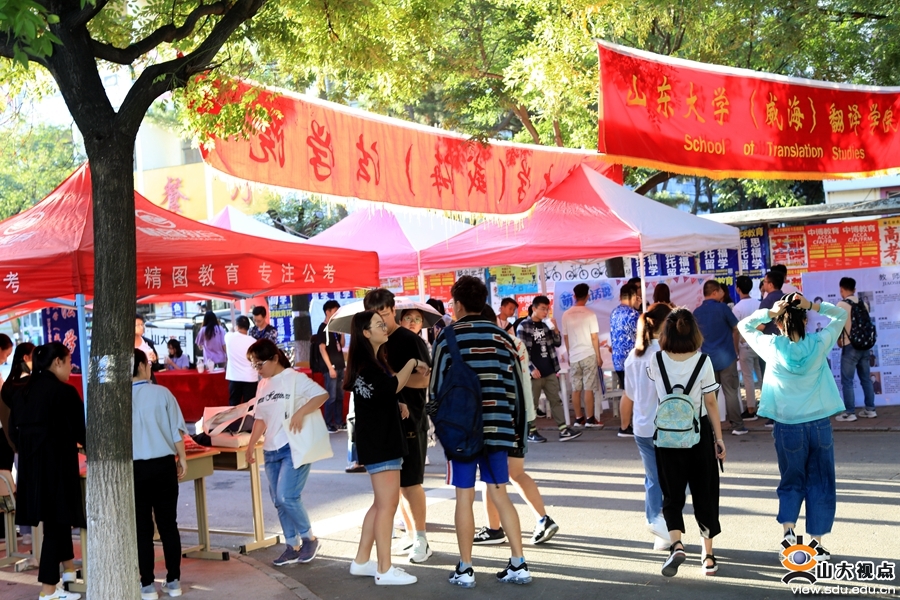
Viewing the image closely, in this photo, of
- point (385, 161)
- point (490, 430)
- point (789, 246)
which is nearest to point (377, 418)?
point (490, 430)

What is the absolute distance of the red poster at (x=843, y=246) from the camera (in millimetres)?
14352

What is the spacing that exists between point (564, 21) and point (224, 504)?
8462mm

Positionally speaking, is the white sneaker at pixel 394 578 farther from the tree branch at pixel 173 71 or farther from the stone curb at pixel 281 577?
the tree branch at pixel 173 71

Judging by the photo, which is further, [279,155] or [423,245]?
[423,245]

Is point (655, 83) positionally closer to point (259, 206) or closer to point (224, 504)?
point (224, 504)

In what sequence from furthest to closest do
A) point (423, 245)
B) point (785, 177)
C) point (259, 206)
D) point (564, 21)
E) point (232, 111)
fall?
point (259, 206) → point (423, 245) → point (564, 21) → point (785, 177) → point (232, 111)

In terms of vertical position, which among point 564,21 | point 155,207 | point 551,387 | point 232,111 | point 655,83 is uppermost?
point 564,21

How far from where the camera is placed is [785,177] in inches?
472

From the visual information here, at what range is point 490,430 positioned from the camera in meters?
6.11

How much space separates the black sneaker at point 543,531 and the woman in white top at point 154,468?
2.63 m

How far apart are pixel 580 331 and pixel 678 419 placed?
7145 millimetres

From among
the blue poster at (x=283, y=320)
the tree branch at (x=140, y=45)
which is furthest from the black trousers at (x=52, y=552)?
the blue poster at (x=283, y=320)

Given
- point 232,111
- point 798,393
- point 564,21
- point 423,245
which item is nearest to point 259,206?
point 423,245

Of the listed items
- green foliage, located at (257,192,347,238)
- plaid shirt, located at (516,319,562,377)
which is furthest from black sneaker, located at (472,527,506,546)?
green foliage, located at (257,192,347,238)
